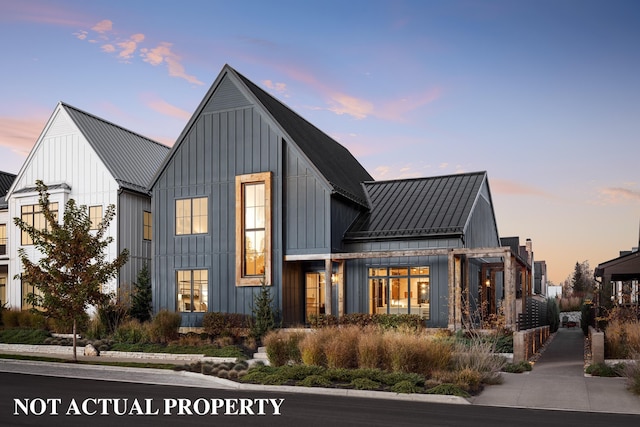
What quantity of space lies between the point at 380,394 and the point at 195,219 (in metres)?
16.4

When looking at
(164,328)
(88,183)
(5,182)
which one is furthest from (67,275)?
(5,182)

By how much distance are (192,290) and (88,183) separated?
30.9 ft

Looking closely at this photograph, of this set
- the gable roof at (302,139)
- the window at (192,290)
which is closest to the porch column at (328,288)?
the gable roof at (302,139)

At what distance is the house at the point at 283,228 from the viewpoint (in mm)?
26859

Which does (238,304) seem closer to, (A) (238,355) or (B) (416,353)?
(A) (238,355)

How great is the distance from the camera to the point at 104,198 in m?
33.4

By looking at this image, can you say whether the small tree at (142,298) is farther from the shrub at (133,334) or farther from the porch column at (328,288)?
the porch column at (328,288)

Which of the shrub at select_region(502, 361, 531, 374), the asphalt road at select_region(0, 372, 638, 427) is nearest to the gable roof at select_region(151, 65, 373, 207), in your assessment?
the shrub at select_region(502, 361, 531, 374)

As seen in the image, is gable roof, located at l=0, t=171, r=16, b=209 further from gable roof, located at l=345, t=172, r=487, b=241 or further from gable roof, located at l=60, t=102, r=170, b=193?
gable roof, located at l=345, t=172, r=487, b=241

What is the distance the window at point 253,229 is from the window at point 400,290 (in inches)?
181

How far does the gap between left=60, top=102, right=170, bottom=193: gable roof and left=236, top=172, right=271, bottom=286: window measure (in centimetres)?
822

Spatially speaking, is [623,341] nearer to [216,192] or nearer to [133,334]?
[216,192]

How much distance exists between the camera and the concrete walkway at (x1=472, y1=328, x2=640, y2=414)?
545 inches

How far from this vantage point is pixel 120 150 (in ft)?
117
